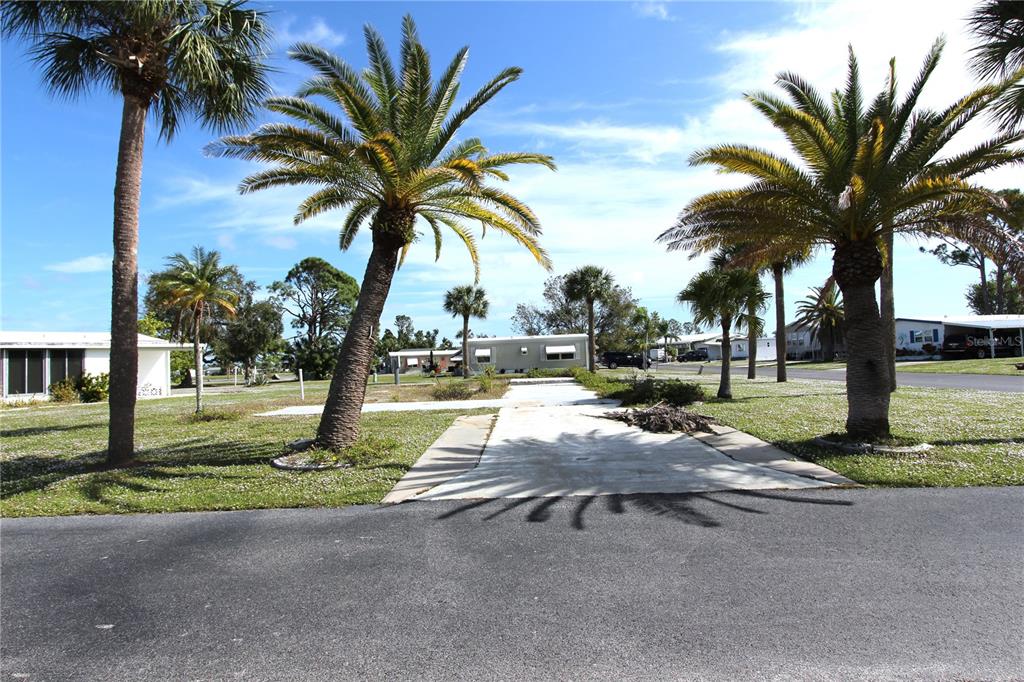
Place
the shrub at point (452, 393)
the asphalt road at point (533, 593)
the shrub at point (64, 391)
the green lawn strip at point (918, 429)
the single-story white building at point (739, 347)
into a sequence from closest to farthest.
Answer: the asphalt road at point (533, 593) → the green lawn strip at point (918, 429) → the shrub at point (452, 393) → the shrub at point (64, 391) → the single-story white building at point (739, 347)

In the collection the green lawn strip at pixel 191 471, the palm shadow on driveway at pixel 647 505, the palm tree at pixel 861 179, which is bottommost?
the green lawn strip at pixel 191 471

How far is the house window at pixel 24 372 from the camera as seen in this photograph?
2372cm

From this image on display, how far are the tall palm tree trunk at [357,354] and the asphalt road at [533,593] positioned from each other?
116 inches

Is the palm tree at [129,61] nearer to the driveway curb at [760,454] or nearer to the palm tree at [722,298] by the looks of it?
the driveway curb at [760,454]

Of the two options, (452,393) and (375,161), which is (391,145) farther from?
(452,393)

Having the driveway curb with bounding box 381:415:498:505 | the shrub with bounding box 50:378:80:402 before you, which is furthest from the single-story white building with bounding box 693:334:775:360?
the driveway curb with bounding box 381:415:498:505

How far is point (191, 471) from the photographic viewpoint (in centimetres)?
816

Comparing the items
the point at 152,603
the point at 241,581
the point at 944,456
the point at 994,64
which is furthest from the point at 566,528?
the point at 994,64

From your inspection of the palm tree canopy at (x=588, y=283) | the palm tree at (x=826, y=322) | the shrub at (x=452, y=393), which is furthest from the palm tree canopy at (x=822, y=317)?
the shrub at (x=452, y=393)

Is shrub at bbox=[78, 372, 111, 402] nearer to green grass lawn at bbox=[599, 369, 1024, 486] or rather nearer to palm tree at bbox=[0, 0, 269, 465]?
palm tree at bbox=[0, 0, 269, 465]

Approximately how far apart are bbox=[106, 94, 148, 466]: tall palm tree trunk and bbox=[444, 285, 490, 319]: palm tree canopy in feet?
117

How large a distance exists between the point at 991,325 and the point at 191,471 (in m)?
47.0

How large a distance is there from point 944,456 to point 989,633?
550cm

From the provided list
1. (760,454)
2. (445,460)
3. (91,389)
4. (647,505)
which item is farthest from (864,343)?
(91,389)
